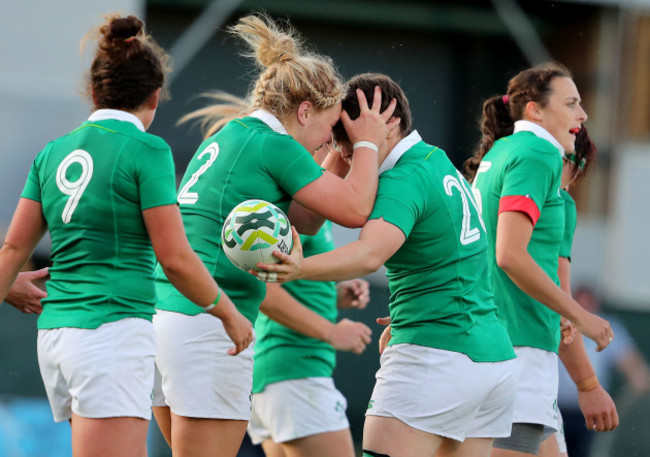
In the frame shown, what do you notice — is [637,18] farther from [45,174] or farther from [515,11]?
[45,174]

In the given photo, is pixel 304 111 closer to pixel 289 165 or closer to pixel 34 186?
pixel 289 165

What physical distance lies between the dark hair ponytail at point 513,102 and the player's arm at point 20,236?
7.47 feet

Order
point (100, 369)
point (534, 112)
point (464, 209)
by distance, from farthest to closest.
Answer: point (534, 112), point (464, 209), point (100, 369)

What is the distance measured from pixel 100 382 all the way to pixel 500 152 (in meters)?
2.07

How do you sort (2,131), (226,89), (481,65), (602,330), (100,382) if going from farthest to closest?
(481,65) → (226,89) → (2,131) → (602,330) → (100,382)

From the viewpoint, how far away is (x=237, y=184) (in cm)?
361

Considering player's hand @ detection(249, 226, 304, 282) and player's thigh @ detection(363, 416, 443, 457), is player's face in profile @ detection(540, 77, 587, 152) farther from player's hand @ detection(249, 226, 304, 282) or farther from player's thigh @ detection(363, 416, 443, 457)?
player's hand @ detection(249, 226, 304, 282)

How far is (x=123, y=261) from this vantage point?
3312 mm

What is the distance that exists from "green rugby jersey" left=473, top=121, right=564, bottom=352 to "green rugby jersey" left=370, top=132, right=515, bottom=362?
0.67 m

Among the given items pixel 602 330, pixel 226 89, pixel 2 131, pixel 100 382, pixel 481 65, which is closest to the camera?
pixel 100 382

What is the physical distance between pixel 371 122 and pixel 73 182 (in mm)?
1085

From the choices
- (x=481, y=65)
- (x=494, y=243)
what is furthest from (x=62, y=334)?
(x=481, y=65)

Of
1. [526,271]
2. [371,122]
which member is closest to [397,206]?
[371,122]

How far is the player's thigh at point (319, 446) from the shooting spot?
4.96 m
